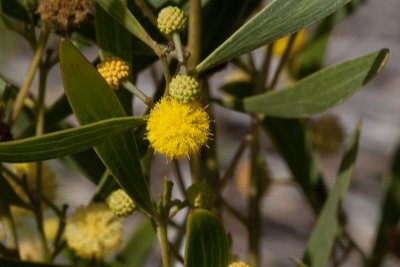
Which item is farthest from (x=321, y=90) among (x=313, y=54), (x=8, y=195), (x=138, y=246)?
(x=138, y=246)

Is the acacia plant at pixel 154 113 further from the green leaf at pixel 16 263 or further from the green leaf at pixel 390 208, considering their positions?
the green leaf at pixel 390 208

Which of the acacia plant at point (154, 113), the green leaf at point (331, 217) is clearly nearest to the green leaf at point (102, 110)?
the acacia plant at point (154, 113)

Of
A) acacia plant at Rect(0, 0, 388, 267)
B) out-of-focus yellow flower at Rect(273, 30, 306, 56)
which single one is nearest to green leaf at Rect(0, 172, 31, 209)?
acacia plant at Rect(0, 0, 388, 267)

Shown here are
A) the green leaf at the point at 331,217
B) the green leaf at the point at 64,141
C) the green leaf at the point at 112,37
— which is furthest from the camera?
the green leaf at the point at 331,217

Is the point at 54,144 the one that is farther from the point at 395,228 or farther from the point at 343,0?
the point at 395,228

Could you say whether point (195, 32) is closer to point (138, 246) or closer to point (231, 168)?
point (231, 168)

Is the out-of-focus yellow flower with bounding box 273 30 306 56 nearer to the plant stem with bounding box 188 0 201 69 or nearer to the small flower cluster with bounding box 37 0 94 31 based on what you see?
the plant stem with bounding box 188 0 201 69

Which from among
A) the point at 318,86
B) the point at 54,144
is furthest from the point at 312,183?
the point at 54,144
